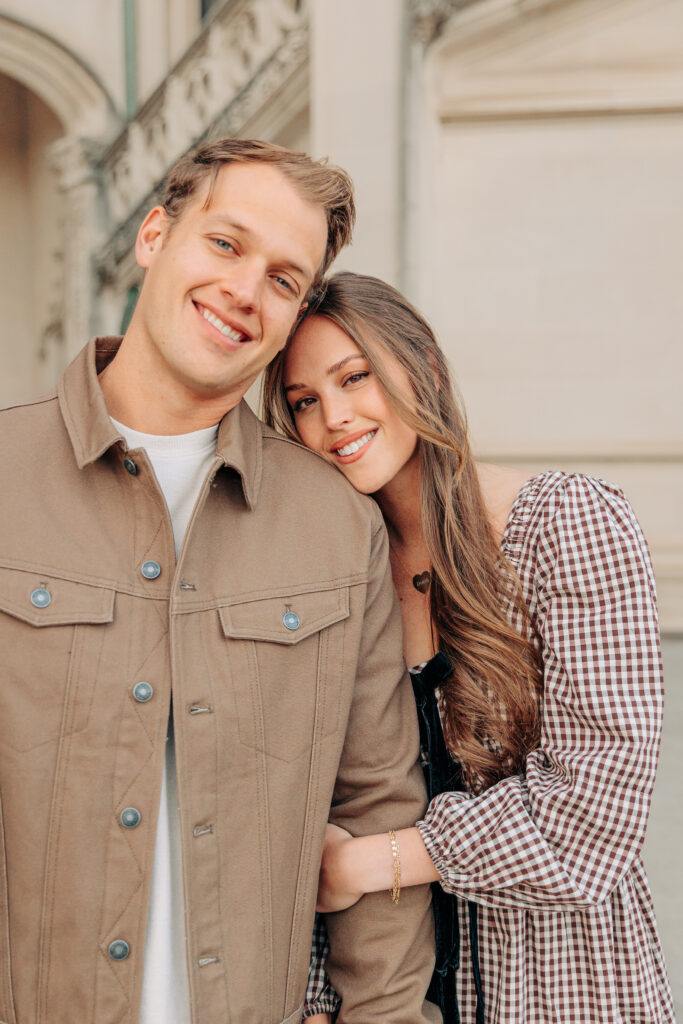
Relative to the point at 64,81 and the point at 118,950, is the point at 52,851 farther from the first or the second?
the point at 64,81

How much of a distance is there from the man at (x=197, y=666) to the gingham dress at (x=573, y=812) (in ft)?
0.45

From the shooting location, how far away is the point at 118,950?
55.7 inches

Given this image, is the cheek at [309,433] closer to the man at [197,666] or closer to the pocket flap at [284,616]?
the man at [197,666]

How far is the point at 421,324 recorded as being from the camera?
2131 mm

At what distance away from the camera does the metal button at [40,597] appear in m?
1.45

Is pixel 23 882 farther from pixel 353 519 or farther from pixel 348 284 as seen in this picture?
pixel 348 284

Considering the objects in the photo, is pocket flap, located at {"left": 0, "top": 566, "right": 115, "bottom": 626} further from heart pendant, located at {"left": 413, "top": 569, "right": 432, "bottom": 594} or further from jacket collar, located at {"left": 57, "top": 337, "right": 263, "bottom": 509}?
heart pendant, located at {"left": 413, "top": 569, "right": 432, "bottom": 594}

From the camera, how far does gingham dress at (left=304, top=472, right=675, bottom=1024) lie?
162cm

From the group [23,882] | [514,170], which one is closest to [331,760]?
[23,882]

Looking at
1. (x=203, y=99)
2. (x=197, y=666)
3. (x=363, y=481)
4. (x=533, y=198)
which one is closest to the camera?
(x=197, y=666)

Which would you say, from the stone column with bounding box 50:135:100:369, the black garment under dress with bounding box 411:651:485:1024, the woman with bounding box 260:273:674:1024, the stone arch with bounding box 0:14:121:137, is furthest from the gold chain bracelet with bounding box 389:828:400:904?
the stone arch with bounding box 0:14:121:137

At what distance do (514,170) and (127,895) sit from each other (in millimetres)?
4520

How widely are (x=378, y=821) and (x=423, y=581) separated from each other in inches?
19.8

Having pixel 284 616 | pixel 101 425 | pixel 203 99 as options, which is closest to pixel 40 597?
pixel 101 425
